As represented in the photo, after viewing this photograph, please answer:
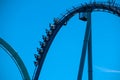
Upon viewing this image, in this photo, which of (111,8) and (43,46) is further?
(43,46)

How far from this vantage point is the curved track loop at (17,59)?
28984mm

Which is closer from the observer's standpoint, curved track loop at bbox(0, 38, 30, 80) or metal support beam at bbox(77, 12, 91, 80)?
metal support beam at bbox(77, 12, 91, 80)

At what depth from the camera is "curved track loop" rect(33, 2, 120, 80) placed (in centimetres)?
2673

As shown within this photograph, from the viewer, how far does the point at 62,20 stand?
2977 cm

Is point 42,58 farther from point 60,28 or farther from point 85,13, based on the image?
point 85,13

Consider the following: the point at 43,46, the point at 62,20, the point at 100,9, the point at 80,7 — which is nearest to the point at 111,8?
the point at 100,9

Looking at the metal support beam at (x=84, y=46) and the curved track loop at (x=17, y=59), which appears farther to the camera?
the curved track loop at (x=17, y=59)

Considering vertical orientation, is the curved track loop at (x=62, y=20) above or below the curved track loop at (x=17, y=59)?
above

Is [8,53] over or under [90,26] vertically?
under

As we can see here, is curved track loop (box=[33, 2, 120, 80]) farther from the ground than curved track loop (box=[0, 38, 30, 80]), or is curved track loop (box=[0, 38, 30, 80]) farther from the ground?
curved track loop (box=[33, 2, 120, 80])

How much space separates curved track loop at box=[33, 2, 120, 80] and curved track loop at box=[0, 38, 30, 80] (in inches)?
62.5

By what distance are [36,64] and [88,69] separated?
16.8 ft

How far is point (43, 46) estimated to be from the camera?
31.0 m

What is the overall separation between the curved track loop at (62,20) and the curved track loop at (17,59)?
5.21 ft
